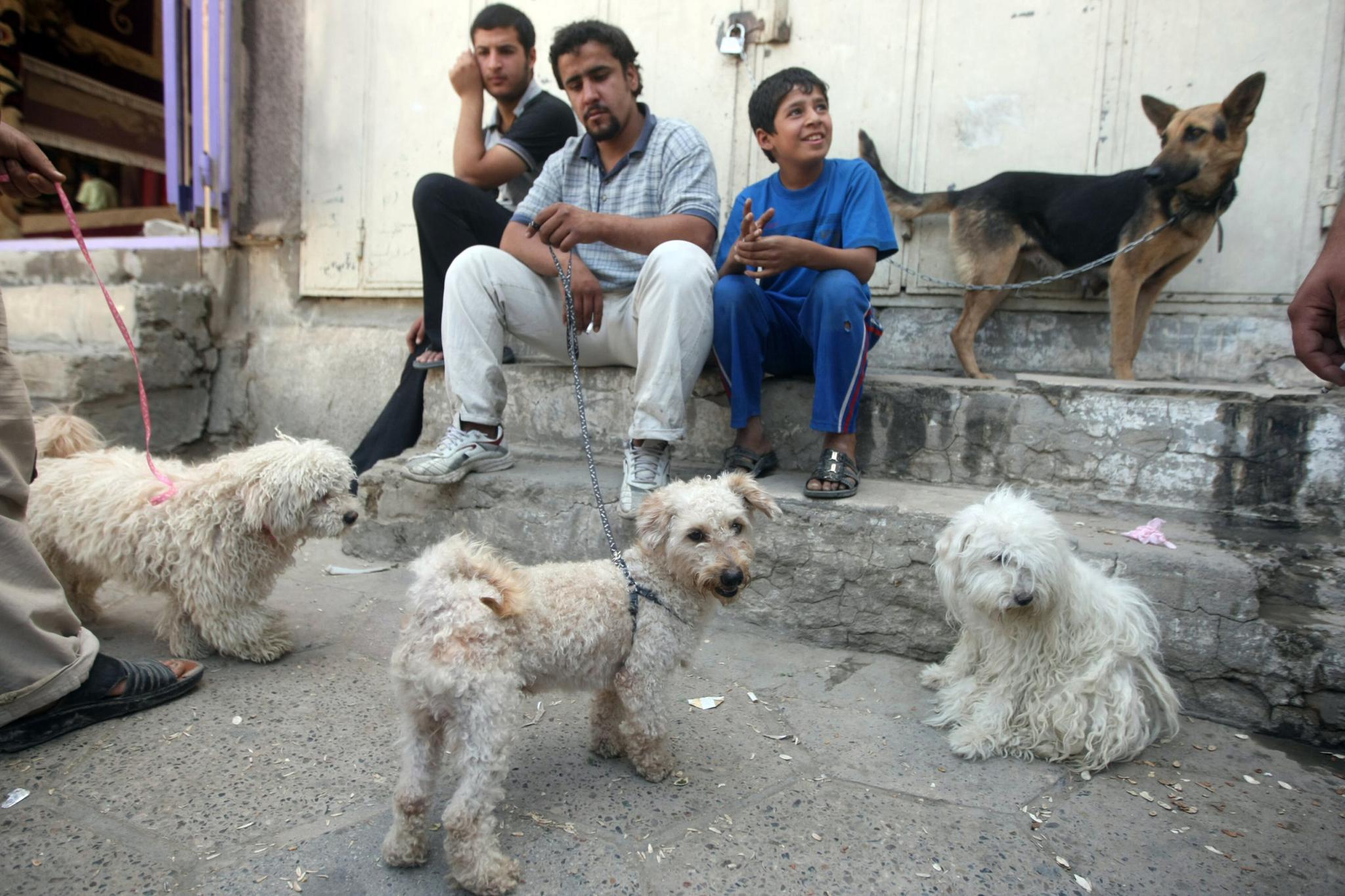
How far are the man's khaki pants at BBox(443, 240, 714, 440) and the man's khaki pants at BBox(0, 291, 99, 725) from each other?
1492 millimetres

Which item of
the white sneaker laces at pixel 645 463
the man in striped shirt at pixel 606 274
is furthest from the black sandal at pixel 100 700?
the white sneaker laces at pixel 645 463

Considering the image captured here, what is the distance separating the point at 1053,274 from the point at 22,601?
4.29m

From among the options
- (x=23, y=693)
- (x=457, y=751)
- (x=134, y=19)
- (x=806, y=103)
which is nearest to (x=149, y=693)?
(x=23, y=693)

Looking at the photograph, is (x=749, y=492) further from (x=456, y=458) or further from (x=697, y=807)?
(x=456, y=458)

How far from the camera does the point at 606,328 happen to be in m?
3.45

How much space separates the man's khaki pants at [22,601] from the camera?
204 cm

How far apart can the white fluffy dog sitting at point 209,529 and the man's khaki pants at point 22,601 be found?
0.44 meters

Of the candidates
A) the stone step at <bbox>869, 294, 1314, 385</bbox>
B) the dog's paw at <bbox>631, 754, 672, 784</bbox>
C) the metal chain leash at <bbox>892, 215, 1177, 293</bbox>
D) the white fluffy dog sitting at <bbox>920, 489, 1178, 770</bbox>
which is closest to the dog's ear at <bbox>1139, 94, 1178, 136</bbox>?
the metal chain leash at <bbox>892, 215, 1177, 293</bbox>

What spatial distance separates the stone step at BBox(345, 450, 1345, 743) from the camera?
2.33 metres

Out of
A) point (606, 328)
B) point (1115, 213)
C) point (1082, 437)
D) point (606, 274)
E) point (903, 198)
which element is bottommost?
point (1082, 437)

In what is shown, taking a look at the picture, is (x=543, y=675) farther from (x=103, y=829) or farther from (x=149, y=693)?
(x=149, y=693)

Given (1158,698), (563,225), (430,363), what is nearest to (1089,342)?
(1158,698)

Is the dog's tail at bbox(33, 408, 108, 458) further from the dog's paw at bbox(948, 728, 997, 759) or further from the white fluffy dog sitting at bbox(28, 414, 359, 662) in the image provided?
the dog's paw at bbox(948, 728, 997, 759)

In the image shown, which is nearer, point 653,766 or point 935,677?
point 653,766
